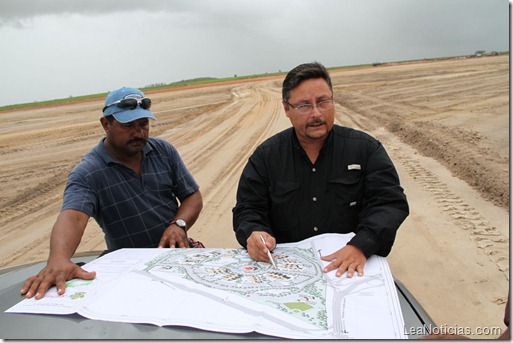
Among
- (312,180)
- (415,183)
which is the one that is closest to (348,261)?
(312,180)

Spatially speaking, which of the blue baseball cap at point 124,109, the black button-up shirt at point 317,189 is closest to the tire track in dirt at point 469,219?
the black button-up shirt at point 317,189

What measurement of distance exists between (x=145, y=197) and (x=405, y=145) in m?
6.94

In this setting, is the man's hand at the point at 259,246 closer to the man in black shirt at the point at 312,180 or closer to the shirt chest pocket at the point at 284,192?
the man in black shirt at the point at 312,180

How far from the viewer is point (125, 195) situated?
244 centimetres

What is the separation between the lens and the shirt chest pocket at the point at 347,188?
207 centimetres

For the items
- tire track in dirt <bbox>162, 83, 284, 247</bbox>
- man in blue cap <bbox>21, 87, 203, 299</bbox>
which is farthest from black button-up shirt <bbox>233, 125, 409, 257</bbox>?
Result: tire track in dirt <bbox>162, 83, 284, 247</bbox>

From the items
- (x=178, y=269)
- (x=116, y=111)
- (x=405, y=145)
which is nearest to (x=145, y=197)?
(x=116, y=111)

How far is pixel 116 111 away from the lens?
7.88 ft

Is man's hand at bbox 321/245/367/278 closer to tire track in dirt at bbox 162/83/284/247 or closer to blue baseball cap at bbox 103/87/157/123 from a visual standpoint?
blue baseball cap at bbox 103/87/157/123

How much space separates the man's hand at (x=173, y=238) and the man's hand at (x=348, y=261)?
1.04 metres

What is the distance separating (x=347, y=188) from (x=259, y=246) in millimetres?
578

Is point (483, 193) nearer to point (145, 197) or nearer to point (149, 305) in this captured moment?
point (145, 197)

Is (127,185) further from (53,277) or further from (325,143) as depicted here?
(325,143)

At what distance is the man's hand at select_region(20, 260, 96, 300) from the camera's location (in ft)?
5.40
